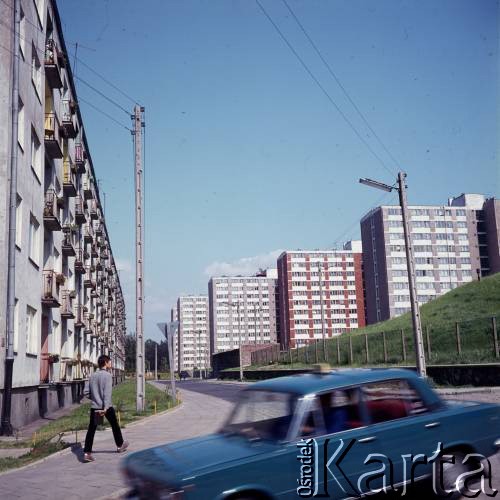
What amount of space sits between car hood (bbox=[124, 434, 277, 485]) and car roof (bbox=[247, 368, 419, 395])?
2.01 feet

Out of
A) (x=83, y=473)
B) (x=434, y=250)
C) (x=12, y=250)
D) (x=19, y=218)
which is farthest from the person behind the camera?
(x=434, y=250)

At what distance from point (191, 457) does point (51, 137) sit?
20.7 m

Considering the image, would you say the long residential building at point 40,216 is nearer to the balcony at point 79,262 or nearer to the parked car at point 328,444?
the balcony at point 79,262

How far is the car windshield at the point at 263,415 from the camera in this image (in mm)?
5512

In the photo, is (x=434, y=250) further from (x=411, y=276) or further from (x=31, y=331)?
(x=31, y=331)

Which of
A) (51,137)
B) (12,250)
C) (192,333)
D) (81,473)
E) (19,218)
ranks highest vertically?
(51,137)

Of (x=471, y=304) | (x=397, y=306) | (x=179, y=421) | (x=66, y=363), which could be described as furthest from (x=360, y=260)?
(x=179, y=421)

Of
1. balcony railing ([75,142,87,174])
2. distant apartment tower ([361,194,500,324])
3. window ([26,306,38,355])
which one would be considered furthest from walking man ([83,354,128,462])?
distant apartment tower ([361,194,500,324])

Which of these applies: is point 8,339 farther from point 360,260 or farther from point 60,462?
point 360,260

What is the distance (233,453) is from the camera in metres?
5.24

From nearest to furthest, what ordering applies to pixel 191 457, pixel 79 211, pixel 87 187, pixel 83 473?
pixel 191 457
pixel 83 473
pixel 79 211
pixel 87 187

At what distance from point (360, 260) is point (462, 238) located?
28251 mm

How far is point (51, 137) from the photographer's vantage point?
77.6 feet

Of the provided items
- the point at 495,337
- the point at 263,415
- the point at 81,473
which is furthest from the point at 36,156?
the point at 263,415
